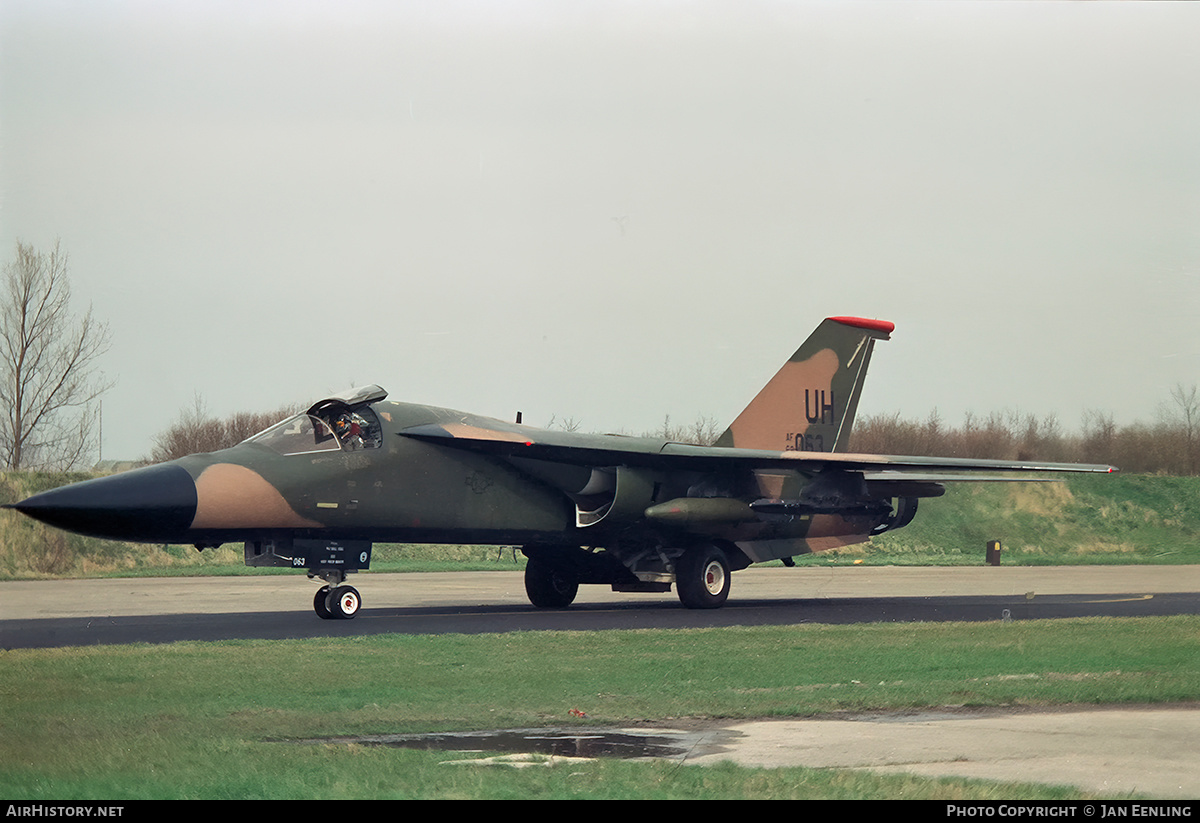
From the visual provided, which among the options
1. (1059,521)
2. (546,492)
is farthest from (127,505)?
(1059,521)

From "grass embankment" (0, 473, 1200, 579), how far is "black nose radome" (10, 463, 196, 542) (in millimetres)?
15170

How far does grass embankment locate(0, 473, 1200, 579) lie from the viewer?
100 ft

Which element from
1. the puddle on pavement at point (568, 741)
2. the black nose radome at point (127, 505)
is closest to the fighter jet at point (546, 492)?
the black nose radome at point (127, 505)

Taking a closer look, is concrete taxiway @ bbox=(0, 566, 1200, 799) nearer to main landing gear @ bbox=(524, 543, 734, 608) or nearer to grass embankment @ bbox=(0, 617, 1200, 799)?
main landing gear @ bbox=(524, 543, 734, 608)

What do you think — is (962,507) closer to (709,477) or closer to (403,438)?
(709,477)

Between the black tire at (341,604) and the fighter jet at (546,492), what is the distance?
18mm

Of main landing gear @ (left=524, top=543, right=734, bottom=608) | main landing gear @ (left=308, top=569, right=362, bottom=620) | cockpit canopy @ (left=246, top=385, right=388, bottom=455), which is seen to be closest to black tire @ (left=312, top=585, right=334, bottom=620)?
main landing gear @ (left=308, top=569, right=362, bottom=620)

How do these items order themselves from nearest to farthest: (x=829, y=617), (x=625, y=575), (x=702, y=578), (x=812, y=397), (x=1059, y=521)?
(x=829, y=617), (x=702, y=578), (x=625, y=575), (x=812, y=397), (x=1059, y=521)

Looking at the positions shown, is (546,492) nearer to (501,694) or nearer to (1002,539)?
(501,694)

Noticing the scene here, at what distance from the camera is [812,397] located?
21.6 m

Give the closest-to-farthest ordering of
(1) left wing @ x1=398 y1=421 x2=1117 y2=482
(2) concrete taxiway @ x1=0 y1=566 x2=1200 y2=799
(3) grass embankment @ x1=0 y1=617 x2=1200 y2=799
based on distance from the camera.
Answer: (3) grass embankment @ x1=0 y1=617 x2=1200 y2=799 < (2) concrete taxiway @ x1=0 y1=566 x2=1200 y2=799 < (1) left wing @ x1=398 y1=421 x2=1117 y2=482

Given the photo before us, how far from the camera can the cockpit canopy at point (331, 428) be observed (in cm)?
1559

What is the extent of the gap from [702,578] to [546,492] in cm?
276

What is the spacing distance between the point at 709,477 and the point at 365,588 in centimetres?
783
